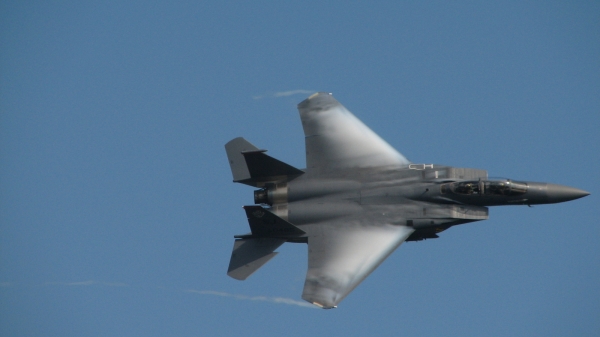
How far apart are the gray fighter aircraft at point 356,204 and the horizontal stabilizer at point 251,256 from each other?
0.10ft

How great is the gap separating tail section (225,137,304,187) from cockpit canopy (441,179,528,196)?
191 inches

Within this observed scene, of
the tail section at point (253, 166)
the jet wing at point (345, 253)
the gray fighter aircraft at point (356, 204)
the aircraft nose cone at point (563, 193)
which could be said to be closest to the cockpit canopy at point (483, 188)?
the gray fighter aircraft at point (356, 204)

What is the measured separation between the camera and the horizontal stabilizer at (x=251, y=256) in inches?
1441

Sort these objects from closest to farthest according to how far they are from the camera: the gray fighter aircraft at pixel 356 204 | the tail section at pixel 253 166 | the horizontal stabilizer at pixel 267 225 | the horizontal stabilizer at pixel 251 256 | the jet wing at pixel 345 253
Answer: the jet wing at pixel 345 253 < the horizontal stabilizer at pixel 267 225 < the gray fighter aircraft at pixel 356 204 < the horizontal stabilizer at pixel 251 256 < the tail section at pixel 253 166

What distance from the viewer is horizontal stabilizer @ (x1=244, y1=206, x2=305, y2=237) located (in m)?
35.9

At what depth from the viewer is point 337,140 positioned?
37750 millimetres

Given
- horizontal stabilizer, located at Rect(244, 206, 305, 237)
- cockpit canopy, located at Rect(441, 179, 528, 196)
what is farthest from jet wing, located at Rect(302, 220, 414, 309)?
cockpit canopy, located at Rect(441, 179, 528, 196)

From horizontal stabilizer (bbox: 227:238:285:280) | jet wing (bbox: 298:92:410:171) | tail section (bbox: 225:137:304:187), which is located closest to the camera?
horizontal stabilizer (bbox: 227:238:285:280)

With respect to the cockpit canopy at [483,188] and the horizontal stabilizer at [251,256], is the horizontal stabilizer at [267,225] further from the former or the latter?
the cockpit canopy at [483,188]

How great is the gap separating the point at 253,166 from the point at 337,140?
2.93m

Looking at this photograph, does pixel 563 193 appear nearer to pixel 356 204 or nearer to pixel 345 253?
pixel 356 204

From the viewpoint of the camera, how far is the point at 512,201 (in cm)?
3647

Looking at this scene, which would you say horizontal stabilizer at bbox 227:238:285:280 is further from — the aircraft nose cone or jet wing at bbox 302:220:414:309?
the aircraft nose cone

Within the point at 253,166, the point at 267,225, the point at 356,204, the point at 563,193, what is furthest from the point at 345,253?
the point at 563,193
